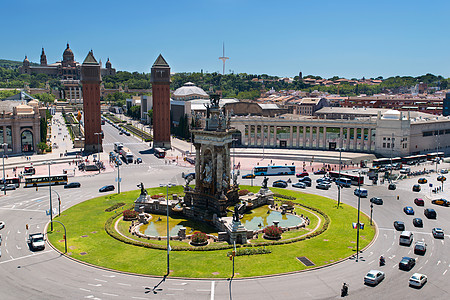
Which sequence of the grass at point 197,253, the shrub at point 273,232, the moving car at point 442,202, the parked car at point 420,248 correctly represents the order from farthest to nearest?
the moving car at point 442,202 < the shrub at point 273,232 < the parked car at point 420,248 < the grass at point 197,253

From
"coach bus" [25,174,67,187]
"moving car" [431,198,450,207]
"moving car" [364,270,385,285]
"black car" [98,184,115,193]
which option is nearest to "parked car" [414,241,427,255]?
"moving car" [364,270,385,285]

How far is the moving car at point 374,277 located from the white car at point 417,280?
8.98 feet

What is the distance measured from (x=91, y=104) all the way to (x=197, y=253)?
9899 cm

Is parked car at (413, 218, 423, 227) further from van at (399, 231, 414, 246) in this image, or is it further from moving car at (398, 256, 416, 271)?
moving car at (398, 256, 416, 271)

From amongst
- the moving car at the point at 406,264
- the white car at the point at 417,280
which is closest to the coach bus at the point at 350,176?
the moving car at the point at 406,264

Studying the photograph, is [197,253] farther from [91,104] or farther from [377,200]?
[91,104]

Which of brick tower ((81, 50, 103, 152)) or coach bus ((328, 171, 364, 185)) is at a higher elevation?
brick tower ((81, 50, 103, 152))

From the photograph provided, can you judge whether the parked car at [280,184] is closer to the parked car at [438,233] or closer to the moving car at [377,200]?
the moving car at [377,200]

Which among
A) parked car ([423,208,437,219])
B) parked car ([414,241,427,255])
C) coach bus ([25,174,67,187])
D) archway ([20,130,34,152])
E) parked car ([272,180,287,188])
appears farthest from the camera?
archway ([20,130,34,152])

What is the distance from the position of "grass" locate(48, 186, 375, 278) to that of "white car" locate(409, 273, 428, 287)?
8.82m

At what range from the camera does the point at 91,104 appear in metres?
137

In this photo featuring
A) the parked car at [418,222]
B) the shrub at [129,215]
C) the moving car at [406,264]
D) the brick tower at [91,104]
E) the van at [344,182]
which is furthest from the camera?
the brick tower at [91,104]

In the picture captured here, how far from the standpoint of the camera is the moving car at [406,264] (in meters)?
45.6

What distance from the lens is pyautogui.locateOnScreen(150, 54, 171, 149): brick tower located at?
14400cm
